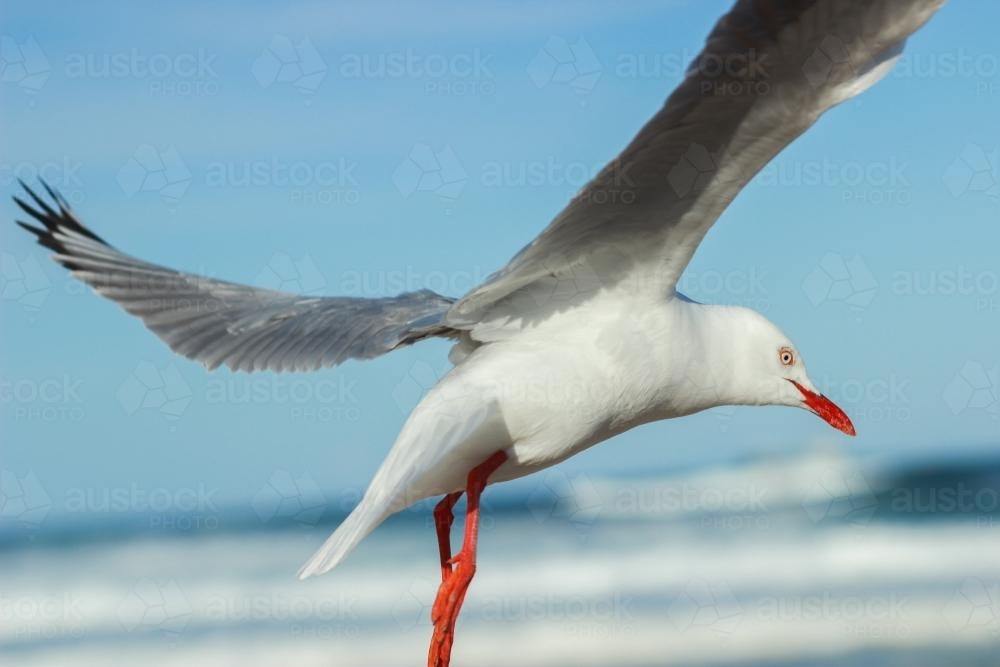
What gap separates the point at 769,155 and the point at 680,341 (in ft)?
3.49

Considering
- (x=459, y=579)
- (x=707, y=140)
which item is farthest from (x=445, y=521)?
(x=707, y=140)

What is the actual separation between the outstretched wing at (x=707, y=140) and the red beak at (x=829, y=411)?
3.66 feet

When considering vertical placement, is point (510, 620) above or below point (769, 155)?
below

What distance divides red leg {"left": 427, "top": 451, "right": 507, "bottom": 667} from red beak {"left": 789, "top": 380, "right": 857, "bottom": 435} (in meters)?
1.59

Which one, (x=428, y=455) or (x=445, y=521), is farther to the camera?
(x=445, y=521)

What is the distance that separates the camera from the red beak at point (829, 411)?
628 centimetres

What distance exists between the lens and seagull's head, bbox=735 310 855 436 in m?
6.05

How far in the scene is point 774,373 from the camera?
612 cm

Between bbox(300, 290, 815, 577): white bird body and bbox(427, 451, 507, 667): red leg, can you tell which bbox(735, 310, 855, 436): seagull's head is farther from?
bbox(427, 451, 507, 667): red leg

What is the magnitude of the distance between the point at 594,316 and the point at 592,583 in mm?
10127

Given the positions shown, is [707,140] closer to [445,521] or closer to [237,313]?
[445,521]

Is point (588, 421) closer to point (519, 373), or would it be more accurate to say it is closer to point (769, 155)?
point (519, 373)

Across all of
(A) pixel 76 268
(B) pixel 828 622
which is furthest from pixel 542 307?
(B) pixel 828 622

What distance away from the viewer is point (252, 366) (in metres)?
6.15
